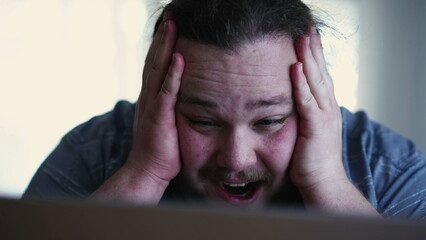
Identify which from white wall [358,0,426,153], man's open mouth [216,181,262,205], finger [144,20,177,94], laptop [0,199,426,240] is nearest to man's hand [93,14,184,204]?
finger [144,20,177,94]

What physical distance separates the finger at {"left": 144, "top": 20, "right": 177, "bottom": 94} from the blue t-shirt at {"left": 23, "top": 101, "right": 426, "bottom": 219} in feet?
0.68

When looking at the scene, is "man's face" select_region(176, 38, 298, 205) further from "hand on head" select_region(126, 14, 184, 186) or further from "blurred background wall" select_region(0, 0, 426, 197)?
"blurred background wall" select_region(0, 0, 426, 197)

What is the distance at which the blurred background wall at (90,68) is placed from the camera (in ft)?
7.86

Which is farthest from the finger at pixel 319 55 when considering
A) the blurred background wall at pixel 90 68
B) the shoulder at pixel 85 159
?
the blurred background wall at pixel 90 68

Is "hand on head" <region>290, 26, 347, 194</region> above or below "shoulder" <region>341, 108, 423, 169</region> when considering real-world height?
above

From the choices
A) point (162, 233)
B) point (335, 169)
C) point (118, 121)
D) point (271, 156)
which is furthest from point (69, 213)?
point (118, 121)

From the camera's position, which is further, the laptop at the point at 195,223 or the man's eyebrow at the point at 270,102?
the man's eyebrow at the point at 270,102

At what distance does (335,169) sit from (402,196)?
190mm

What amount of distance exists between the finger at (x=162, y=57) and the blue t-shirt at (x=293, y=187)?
21 cm

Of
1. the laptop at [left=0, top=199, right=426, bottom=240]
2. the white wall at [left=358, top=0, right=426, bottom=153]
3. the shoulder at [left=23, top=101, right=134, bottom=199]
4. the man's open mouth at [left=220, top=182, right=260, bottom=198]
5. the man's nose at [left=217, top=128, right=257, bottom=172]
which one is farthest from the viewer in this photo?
the white wall at [left=358, top=0, right=426, bottom=153]

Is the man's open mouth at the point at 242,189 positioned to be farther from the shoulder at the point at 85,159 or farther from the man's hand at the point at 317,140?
the shoulder at the point at 85,159

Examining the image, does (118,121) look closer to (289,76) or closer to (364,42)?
(289,76)

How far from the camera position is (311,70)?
1050mm

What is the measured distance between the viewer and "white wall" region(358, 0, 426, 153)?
93.1 inches
